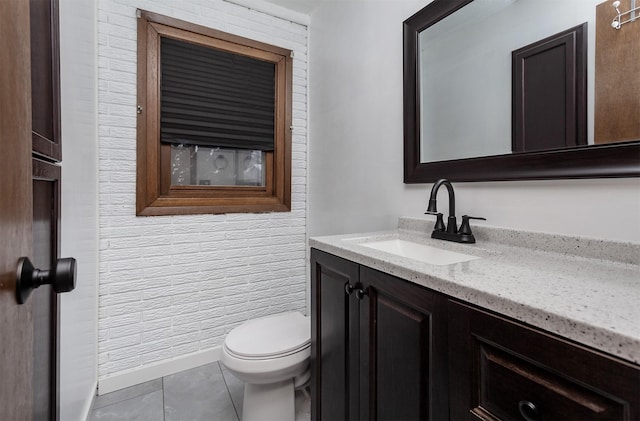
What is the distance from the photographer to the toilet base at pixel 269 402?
1.44 m

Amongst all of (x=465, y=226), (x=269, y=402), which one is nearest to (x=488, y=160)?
(x=465, y=226)

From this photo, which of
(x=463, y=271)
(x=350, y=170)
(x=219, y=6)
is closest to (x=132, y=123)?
(x=219, y=6)

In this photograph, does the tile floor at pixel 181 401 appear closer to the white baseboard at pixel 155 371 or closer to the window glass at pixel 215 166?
the white baseboard at pixel 155 371

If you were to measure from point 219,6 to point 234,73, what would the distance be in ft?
1.41

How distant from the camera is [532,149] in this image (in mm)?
1054

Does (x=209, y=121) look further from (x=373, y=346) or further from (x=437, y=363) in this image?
(x=437, y=363)

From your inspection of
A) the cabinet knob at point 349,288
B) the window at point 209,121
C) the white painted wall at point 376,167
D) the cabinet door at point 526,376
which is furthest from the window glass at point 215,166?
the cabinet door at point 526,376

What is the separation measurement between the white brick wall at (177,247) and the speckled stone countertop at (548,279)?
1154 millimetres

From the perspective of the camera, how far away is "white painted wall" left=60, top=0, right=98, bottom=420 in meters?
1.15

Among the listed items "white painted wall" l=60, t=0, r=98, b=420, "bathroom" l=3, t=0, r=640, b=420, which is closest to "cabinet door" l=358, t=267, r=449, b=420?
"bathroom" l=3, t=0, r=640, b=420

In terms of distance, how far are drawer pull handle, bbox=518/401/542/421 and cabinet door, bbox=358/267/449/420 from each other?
0.17 m

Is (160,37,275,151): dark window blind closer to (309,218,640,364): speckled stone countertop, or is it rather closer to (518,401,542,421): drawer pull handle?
(309,218,640,364): speckled stone countertop

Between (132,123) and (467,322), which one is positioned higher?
(132,123)

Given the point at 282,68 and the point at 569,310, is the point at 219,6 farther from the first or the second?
the point at 569,310
